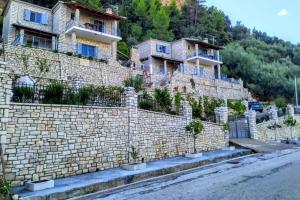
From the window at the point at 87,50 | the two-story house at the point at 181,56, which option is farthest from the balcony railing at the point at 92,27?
the two-story house at the point at 181,56

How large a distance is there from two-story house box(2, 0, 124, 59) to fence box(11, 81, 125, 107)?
15629 millimetres

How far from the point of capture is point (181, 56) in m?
44.4

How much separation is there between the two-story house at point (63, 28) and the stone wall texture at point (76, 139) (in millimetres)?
15914

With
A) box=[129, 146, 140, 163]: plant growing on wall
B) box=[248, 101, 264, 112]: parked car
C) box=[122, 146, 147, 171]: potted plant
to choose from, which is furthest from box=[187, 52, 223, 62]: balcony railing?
box=[122, 146, 147, 171]: potted plant

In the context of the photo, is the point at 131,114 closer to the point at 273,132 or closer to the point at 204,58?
the point at 273,132

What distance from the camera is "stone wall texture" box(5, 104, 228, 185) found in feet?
34.2

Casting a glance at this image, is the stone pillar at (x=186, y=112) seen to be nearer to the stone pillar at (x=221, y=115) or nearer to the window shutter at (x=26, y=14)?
the stone pillar at (x=221, y=115)

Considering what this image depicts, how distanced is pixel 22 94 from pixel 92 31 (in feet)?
68.1

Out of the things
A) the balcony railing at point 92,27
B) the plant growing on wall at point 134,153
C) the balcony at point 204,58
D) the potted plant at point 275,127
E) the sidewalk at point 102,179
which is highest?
the balcony railing at point 92,27

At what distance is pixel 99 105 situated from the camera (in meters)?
13.7

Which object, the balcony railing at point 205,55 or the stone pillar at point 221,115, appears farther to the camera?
the balcony railing at point 205,55

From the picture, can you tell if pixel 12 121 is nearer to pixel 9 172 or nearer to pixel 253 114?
pixel 9 172

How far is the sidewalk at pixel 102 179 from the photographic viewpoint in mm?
8895

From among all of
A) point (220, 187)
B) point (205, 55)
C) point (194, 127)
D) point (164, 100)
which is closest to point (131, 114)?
point (194, 127)
